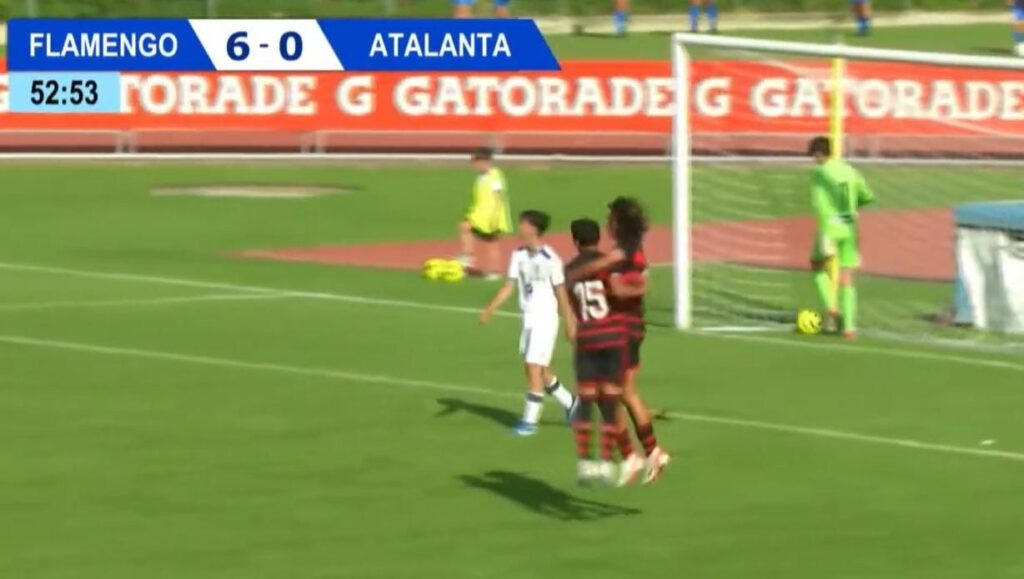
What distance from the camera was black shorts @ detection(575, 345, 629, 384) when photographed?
1558 cm

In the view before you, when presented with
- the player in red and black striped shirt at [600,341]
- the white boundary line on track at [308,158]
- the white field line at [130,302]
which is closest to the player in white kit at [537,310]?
the player in red and black striped shirt at [600,341]

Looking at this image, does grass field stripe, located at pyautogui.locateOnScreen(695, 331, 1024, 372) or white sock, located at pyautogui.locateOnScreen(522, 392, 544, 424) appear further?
grass field stripe, located at pyautogui.locateOnScreen(695, 331, 1024, 372)

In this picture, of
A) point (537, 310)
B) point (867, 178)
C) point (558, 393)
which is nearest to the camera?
point (537, 310)

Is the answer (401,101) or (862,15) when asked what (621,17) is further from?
(401,101)

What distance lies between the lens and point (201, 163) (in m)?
44.3

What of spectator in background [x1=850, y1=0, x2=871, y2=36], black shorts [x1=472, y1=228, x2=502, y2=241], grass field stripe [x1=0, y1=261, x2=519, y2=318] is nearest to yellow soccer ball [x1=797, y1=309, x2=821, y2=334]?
grass field stripe [x1=0, y1=261, x2=519, y2=318]

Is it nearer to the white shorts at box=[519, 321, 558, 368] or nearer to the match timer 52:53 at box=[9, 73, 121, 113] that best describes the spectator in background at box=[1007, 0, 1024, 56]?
the match timer 52:53 at box=[9, 73, 121, 113]

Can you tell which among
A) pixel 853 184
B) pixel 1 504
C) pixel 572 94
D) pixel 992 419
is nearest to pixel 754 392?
pixel 992 419

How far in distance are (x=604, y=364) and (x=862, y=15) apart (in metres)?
43.8

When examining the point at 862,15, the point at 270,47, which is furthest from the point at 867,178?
the point at 862,15

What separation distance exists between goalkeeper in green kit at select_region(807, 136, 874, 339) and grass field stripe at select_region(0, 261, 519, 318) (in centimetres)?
349

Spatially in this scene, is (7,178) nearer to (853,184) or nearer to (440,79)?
(440,79)

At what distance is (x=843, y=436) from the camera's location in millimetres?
19328

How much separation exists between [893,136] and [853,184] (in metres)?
14.9
